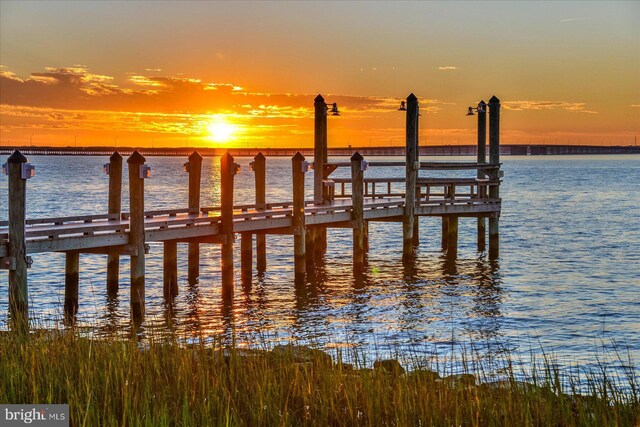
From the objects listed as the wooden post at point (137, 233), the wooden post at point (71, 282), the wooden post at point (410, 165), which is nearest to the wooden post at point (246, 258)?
the wooden post at point (410, 165)

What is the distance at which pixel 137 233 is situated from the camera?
1827cm

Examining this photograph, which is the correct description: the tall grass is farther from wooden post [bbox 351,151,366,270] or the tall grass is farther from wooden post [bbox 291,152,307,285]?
wooden post [bbox 351,151,366,270]

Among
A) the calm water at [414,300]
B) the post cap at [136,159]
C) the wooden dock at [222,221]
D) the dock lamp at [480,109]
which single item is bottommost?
the calm water at [414,300]

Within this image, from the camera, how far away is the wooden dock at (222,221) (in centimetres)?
1605

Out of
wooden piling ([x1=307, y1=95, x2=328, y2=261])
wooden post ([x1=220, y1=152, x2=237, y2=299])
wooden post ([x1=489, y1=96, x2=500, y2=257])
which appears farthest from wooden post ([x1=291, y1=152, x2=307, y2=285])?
wooden post ([x1=489, y1=96, x2=500, y2=257])

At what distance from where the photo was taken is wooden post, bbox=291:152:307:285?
23.1m

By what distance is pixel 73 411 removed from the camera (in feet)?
26.3

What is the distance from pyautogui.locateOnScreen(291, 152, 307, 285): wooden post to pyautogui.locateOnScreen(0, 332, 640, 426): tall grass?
13.4 meters

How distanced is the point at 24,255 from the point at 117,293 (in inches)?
272

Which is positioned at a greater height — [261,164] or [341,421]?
[261,164]

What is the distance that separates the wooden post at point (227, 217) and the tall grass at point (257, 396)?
37.0 feet

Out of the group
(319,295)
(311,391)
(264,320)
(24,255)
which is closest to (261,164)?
(319,295)

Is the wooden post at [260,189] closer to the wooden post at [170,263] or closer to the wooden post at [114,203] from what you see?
the wooden post at [170,263]

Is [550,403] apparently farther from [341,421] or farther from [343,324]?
[343,324]
